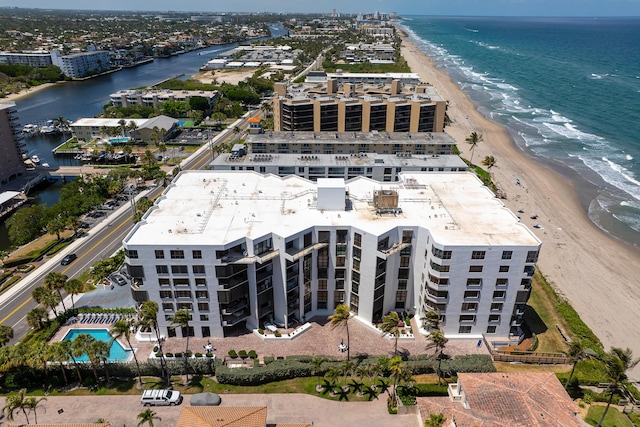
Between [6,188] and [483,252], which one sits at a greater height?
[483,252]

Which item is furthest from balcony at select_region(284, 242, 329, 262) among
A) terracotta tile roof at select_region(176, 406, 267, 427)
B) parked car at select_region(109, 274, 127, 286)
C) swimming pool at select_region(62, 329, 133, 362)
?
parked car at select_region(109, 274, 127, 286)

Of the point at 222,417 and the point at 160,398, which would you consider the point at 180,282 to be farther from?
the point at 222,417

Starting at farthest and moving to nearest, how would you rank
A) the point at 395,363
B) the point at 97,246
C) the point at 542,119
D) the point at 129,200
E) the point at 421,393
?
the point at 542,119, the point at 129,200, the point at 97,246, the point at 421,393, the point at 395,363

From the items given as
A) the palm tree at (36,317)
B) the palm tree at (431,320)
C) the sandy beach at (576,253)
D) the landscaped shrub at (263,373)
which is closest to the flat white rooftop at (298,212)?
the palm tree at (431,320)

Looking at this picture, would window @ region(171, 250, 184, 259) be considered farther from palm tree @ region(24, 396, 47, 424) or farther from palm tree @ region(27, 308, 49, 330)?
palm tree @ region(27, 308, 49, 330)

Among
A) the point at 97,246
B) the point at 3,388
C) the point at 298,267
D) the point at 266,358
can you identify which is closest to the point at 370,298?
the point at 298,267

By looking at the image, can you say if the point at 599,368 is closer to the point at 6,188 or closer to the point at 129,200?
the point at 129,200

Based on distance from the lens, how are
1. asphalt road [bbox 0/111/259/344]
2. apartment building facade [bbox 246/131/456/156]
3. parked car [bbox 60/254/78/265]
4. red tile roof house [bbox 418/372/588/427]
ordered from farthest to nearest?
apartment building facade [bbox 246/131/456/156] < parked car [bbox 60/254/78/265] < asphalt road [bbox 0/111/259/344] < red tile roof house [bbox 418/372/588/427]
